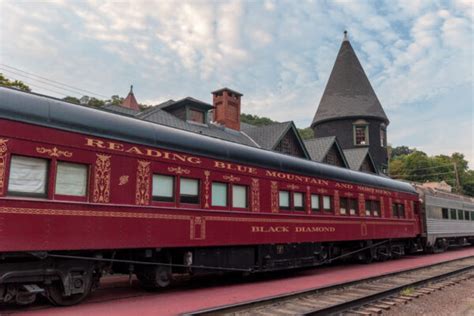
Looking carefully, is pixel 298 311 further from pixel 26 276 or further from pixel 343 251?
pixel 343 251

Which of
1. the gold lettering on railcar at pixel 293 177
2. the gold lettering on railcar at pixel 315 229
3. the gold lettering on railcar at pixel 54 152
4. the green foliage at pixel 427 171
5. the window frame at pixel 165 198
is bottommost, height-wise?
the gold lettering on railcar at pixel 315 229

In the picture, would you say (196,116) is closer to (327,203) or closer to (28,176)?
(327,203)

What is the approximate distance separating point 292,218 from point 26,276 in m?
7.36

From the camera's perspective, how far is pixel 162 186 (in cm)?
866

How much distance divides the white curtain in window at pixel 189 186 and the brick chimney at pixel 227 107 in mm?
19113

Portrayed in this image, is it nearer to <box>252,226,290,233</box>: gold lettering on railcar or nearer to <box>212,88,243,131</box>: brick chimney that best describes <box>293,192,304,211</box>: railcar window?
<box>252,226,290,233</box>: gold lettering on railcar

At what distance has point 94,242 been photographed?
7.23 m

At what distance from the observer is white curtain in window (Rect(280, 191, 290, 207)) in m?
11.8

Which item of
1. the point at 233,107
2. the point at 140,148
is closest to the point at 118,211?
the point at 140,148

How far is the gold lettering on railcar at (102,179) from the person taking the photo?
7430mm

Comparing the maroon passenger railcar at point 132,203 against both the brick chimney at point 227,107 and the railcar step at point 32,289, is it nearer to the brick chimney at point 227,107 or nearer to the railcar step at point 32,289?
the railcar step at point 32,289

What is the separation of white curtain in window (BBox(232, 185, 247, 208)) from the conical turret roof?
30.9 m

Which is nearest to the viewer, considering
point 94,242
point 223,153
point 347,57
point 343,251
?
point 94,242

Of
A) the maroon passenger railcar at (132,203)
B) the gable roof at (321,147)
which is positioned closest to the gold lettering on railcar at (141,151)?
the maroon passenger railcar at (132,203)
